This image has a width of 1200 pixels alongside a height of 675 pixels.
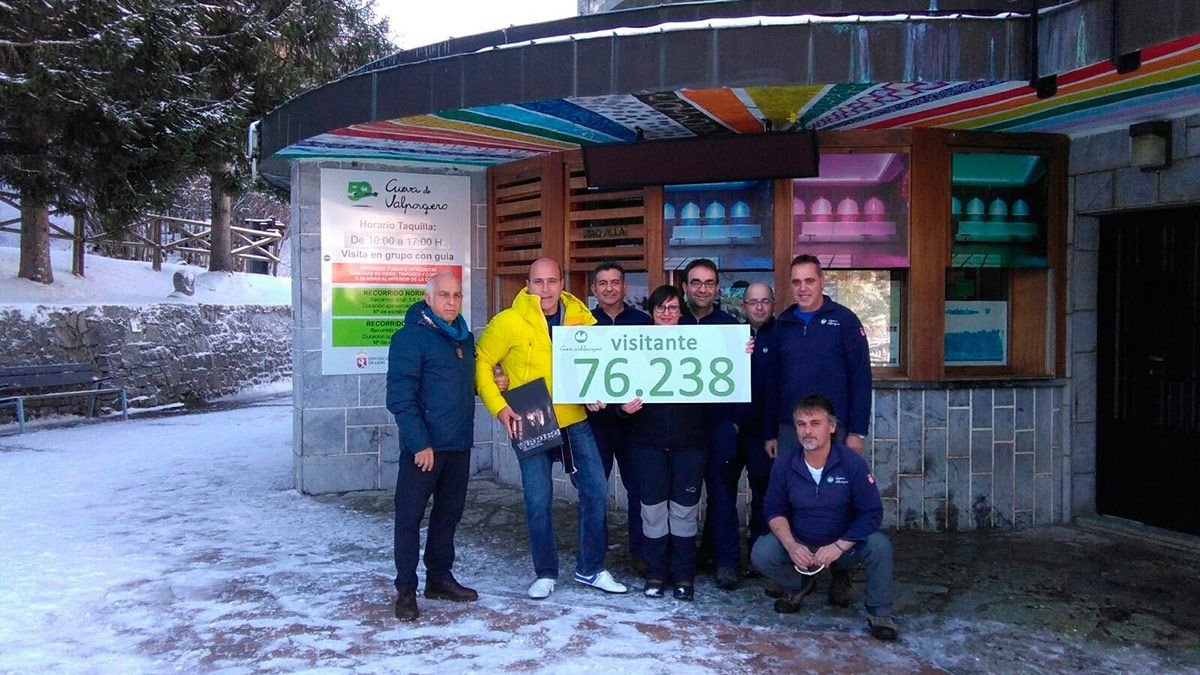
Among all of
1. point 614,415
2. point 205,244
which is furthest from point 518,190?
point 205,244

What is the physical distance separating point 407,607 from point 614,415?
144 cm

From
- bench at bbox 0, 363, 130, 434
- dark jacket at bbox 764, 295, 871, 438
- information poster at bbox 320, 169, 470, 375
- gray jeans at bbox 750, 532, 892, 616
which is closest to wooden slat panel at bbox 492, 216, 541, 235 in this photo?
information poster at bbox 320, 169, 470, 375

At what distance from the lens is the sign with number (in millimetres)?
4898

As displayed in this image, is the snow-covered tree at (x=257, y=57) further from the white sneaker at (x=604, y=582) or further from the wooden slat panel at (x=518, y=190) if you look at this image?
the white sneaker at (x=604, y=582)

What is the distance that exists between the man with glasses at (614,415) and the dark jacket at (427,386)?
0.74m

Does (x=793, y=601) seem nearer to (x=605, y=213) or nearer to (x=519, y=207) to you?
(x=605, y=213)

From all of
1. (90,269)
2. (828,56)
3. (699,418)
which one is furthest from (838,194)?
(90,269)

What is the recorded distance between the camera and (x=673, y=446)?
491 centimetres

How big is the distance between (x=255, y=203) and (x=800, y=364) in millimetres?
34872

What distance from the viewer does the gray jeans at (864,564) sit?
14.3 feet

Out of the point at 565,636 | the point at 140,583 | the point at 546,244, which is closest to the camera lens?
the point at 565,636

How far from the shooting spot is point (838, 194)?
6.32 meters

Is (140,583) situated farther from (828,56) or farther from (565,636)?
(828,56)

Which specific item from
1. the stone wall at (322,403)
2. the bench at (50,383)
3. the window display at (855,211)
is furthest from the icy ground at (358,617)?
the bench at (50,383)
